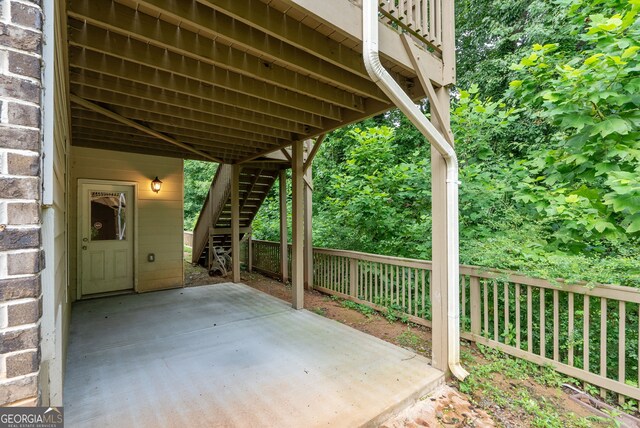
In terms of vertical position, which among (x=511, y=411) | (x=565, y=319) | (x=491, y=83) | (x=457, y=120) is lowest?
(x=511, y=411)

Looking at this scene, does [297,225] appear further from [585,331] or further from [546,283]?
[585,331]

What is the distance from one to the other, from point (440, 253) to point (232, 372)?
7.24 feet

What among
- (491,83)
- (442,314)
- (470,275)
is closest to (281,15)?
(442,314)

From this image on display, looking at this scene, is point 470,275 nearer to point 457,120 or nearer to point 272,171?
point 457,120

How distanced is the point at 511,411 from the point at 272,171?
18.2 feet

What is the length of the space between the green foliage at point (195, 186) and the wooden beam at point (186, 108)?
11.5 metres

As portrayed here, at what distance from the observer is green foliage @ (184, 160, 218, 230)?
14.7 meters

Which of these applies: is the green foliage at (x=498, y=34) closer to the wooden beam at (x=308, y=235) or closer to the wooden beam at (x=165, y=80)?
the wooden beam at (x=308, y=235)

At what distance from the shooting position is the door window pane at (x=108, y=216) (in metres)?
4.99

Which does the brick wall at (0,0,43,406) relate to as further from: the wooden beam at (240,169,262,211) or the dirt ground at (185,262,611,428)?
the wooden beam at (240,169,262,211)

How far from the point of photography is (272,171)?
6.53m

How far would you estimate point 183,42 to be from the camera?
2203 millimetres

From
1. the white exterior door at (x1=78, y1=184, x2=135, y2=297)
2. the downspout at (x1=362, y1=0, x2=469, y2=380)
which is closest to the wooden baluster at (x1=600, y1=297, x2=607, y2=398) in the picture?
the downspout at (x1=362, y1=0, x2=469, y2=380)

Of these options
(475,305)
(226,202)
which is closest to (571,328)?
(475,305)
